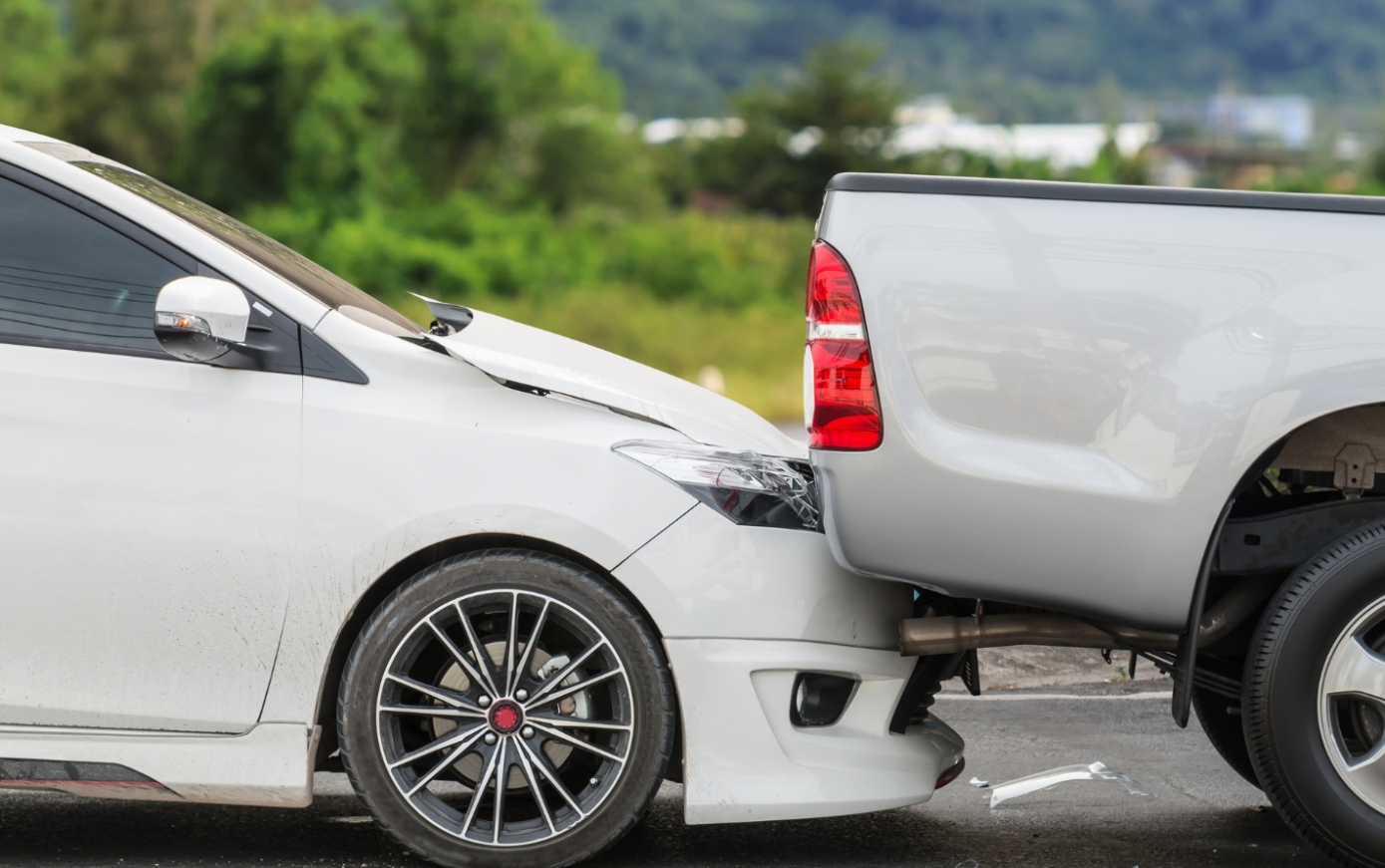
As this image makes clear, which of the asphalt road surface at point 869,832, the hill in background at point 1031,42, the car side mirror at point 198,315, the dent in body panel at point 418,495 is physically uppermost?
the hill in background at point 1031,42

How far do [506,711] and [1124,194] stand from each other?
1807 mm

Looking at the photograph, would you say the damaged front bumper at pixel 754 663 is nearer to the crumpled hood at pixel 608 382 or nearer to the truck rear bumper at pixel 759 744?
the truck rear bumper at pixel 759 744

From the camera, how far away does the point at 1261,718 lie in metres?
3.38

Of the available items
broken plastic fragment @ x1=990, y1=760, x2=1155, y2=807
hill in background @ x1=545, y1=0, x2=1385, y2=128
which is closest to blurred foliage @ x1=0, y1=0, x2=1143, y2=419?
broken plastic fragment @ x1=990, y1=760, x2=1155, y2=807

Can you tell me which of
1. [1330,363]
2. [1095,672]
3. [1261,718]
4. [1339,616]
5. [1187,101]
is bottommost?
[1095,672]

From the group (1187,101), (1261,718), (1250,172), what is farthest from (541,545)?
(1187,101)

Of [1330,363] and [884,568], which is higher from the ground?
[1330,363]

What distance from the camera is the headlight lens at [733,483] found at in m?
3.52

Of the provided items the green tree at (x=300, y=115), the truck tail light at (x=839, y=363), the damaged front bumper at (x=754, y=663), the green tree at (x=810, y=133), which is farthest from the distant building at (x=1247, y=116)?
the damaged front bumper at (x=754, y=663)

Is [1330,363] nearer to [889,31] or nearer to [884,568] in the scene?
[884,568]

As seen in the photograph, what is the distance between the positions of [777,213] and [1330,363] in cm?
5866

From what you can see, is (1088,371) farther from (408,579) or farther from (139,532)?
(139,532)

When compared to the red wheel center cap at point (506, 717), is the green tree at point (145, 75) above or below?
above

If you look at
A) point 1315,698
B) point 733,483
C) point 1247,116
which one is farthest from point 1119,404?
point 1247,116
